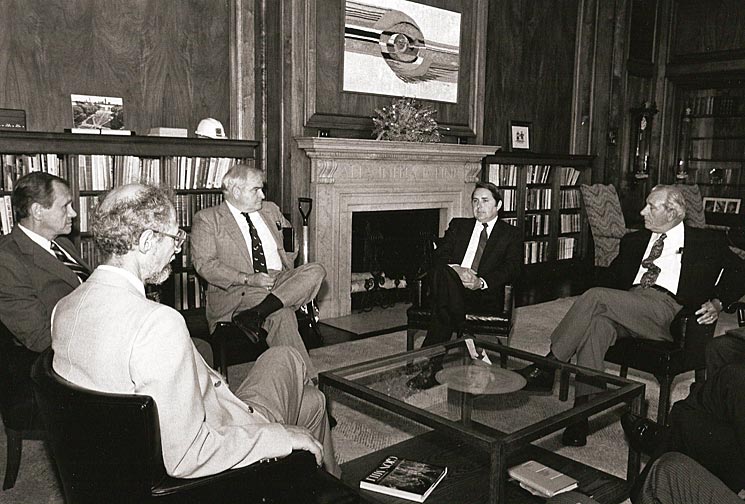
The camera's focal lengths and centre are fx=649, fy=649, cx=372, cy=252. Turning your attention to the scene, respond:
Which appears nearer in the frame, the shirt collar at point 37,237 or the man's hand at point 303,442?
the man's hand at point 303,442

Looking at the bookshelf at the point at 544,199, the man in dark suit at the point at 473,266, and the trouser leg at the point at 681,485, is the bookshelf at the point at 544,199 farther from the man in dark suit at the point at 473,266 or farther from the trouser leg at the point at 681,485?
the trouser leg at the point at 681,485

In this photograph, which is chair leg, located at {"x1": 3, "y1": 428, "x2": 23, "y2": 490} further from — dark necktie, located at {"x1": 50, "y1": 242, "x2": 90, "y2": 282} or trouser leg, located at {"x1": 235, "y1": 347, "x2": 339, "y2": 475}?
trouser leg, located at {"x1": 235, "y1": 347, "x2": 339, "y2": 475}

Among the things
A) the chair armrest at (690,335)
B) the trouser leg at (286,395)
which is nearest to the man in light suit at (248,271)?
the trouser leg at (286,395)

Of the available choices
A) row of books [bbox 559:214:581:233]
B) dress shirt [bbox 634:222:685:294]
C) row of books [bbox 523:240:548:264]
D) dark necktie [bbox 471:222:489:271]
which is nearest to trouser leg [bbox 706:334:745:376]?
dress shirt [bbox 634:222:685:294]

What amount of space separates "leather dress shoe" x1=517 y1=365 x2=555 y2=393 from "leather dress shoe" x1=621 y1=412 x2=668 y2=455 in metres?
0.62

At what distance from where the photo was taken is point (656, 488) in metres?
1.67

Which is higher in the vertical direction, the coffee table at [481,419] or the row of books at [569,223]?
the row of books at [569,223]

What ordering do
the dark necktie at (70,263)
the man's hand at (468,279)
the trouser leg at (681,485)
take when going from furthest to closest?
1. the man's hand at (468,279)
2. the dark necktie at (70,263)
3. the trouser leg at (681,485)

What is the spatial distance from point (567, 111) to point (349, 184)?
12.6 feet

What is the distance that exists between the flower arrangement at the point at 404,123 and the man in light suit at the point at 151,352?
406cm

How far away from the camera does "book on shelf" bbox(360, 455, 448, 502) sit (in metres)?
2.13

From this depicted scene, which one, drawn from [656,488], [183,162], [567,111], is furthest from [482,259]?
[567,111]

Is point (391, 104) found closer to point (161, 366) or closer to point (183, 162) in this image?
point (183, 162)

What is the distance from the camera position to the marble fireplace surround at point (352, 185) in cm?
526
